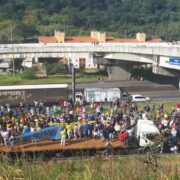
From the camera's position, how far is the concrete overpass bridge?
47312 millimetres

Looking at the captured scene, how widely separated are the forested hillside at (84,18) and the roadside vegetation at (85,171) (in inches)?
3983

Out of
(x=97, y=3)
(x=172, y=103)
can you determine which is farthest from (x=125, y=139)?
(x=97, y=3)

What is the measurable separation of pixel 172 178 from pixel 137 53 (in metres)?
49.0

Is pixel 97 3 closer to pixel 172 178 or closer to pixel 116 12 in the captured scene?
pixel 116 12

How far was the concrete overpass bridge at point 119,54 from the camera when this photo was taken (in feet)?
155

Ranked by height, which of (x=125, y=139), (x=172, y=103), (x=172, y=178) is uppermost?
(x=172, y=178)

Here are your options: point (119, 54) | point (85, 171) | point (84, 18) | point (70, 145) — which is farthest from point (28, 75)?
point (84, 18)

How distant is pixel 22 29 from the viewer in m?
116

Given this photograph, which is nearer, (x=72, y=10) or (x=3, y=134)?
(x=3, y=134)

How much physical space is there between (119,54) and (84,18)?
92.7 metres

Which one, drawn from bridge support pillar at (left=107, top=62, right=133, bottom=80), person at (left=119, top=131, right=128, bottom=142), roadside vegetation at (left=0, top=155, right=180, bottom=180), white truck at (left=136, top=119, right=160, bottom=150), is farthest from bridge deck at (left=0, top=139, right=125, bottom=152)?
bridge support pillar at (left=107, top=62, right=133, bottom=80)

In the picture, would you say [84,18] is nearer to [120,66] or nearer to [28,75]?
[28,75]

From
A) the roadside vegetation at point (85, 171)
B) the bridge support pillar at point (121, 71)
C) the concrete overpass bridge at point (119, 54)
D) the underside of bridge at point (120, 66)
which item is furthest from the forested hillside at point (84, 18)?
the roadside vegetation at point (85, 171)

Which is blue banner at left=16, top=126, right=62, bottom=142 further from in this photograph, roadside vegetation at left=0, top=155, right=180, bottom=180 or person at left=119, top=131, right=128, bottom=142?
roadside vegetation at left=0, top=155, right=180, bottom=180
